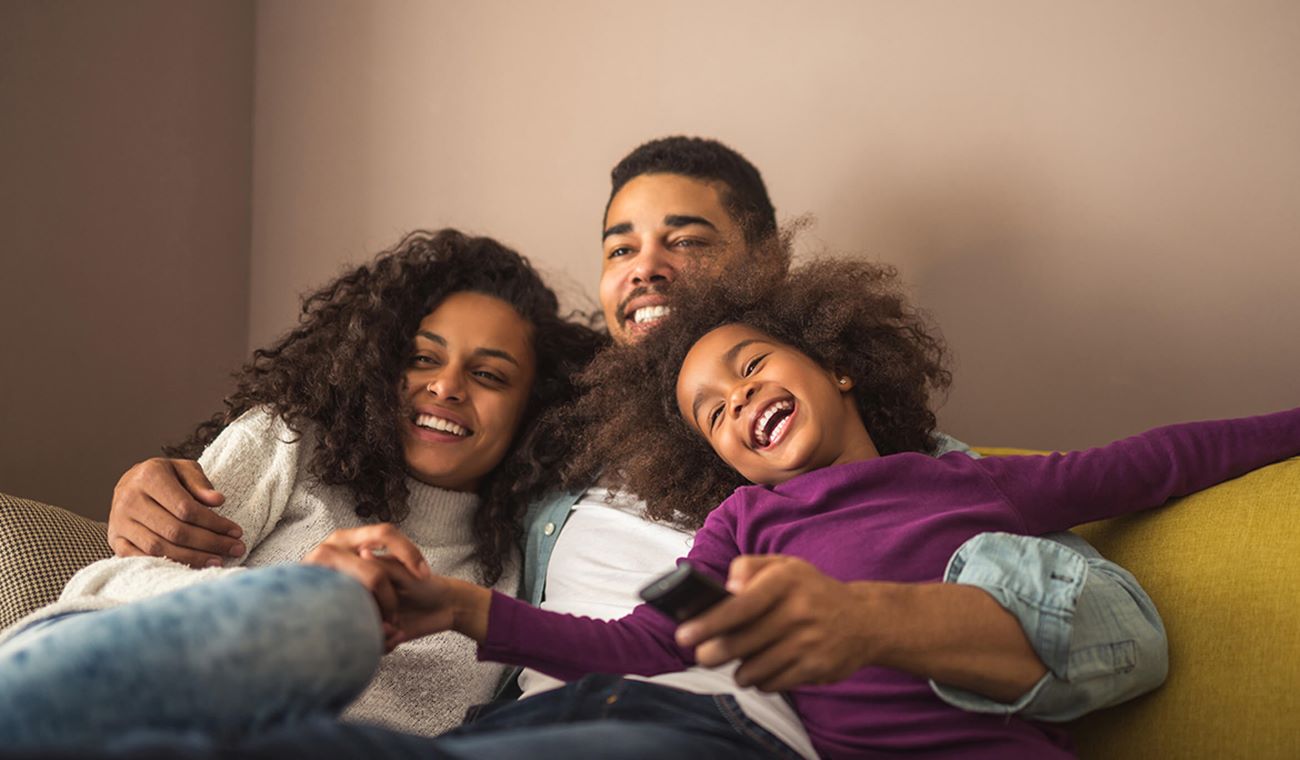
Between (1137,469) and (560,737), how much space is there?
0.85 meters

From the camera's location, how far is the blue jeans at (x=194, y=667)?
25.8 inches

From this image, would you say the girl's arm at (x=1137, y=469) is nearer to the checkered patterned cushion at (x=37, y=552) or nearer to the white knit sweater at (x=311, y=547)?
the white knit sweater at (x=311, y=547)

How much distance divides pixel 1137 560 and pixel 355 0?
2.32m

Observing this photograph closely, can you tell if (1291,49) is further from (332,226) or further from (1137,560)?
(332,226)

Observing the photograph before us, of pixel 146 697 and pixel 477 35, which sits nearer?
pixel 146 697

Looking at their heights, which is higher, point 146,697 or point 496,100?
point 496,100

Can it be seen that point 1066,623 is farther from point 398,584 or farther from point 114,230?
point 114,230

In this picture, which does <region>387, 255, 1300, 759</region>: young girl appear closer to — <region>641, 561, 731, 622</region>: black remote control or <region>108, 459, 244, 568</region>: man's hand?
<region>641, 561, 731, 622</region>: black remote control

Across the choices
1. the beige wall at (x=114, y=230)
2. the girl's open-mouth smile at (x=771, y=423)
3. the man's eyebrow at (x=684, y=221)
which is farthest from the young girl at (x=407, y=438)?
the beige wall at (x=114, y=230)

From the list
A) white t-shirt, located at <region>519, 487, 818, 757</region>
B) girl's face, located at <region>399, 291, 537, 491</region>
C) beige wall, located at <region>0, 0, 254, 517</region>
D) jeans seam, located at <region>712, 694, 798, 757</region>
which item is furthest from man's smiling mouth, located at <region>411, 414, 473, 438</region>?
beige wall, located at <region>0, 0, 254, 517</region>

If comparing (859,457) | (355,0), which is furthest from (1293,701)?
(355,0)

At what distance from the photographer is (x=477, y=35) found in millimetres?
2570

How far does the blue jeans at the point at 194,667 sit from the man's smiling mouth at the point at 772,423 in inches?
26.4

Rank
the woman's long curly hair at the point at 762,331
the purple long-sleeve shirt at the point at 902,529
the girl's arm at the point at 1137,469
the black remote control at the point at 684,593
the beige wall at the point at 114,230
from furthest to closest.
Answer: the beige wall at the point at 114,230 → the woman's long curly hair at the point at 762,331 → the girl's arm at the point at 1137,469 → the purple long-sleeve shirt at the point at 902,529 → the black remote control at the point at 684,593
